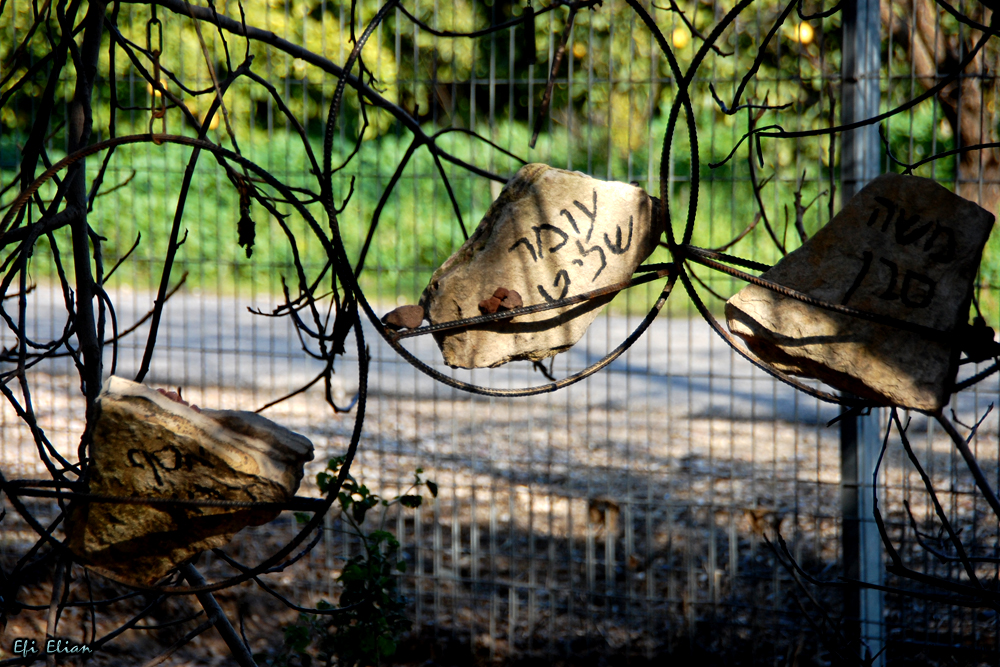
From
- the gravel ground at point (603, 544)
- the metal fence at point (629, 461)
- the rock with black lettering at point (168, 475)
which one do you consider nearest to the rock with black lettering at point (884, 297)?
the rock with black lettering at point (168, 475)

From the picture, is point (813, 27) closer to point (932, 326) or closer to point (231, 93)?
point (932, 326)

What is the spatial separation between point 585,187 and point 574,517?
2.64m

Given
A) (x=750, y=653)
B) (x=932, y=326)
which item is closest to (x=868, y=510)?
(x=750, y=653)

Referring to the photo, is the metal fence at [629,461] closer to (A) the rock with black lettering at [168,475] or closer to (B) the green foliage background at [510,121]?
(B) the green foliage background at [510,121]

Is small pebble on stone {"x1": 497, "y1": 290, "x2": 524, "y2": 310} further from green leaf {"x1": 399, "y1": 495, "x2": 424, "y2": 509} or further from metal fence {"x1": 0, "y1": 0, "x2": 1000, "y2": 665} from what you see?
green leaf {"x1": 399, "y1": 495, "x2": 424, "y2": 509}

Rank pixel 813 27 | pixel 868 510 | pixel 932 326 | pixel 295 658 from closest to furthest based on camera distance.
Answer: pixel 932 326 < pixel 868 510 < pixel 813 27 < pixel 295 658

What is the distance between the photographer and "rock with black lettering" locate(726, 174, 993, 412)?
2.76ft

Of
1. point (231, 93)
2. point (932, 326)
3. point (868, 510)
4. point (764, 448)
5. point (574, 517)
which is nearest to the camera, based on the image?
point (932, 326)

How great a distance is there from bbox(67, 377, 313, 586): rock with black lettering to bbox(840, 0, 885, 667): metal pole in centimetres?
166

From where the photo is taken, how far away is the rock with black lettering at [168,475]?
0.87m

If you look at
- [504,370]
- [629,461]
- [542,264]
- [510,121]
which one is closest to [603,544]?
[629,461]

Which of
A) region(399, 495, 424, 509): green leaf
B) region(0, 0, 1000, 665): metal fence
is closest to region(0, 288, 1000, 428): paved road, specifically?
region(0, 0, 1000, 665): metal fence

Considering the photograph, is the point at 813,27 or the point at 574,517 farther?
the point at 574,517

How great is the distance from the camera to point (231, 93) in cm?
385
